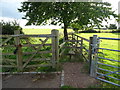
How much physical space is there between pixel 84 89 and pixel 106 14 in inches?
290

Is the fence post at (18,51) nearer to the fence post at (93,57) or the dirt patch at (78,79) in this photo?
the dirt patch at (78,79)

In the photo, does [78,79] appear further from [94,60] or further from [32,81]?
[32,81]

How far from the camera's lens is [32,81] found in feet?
11.9

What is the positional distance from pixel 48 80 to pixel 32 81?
21.9 inches

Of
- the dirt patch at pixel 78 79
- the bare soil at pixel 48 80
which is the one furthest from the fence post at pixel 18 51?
the dirt patch at pixel 78 79

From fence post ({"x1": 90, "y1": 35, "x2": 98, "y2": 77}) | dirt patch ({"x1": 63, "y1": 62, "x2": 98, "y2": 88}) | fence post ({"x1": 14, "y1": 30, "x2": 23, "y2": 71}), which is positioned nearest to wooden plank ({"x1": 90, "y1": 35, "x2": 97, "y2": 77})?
fence post ({"x1": 90, "y1": 35, "x2": 98, "y2": 77})

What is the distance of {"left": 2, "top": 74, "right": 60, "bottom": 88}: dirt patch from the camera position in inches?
132

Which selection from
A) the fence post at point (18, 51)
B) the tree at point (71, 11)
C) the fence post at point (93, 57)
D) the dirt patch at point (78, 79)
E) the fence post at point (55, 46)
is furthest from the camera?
the tree at point (71, 11)


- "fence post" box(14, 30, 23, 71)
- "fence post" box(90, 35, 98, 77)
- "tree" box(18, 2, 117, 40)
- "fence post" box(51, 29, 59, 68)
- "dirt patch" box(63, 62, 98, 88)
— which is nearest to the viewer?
"dirt patch" box(63, 62, 98, 88)

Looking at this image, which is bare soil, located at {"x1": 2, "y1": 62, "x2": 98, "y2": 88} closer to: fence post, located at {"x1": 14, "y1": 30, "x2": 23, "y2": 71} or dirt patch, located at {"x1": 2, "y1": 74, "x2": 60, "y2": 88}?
dirt patch, located at {"x1": 2, "y1": 74, "x2": 60, "y2": 88}

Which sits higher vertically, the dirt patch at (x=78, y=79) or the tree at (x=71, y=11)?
the tree at (x=71, y=11)

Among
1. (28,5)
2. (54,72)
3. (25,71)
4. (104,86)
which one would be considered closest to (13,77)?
(25,71)

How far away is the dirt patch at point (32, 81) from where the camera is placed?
3350mm

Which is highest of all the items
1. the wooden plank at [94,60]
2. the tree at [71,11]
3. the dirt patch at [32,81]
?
the tree at [71,11]
